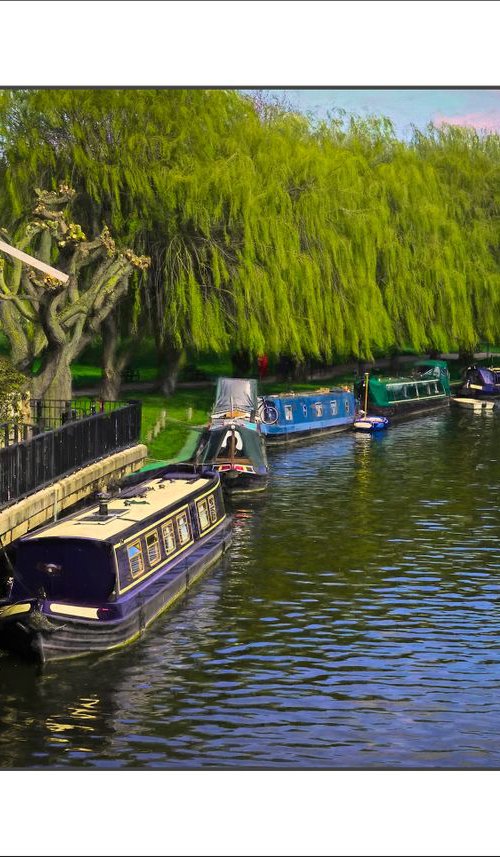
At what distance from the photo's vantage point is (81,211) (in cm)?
6116

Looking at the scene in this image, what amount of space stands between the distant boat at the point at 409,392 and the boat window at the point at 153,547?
140 ft

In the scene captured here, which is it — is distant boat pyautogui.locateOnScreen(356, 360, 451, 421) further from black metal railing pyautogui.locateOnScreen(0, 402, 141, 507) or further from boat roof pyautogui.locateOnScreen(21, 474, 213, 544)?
boat roof pyautogui.locateOnScreen(21, 474, 213, 544)

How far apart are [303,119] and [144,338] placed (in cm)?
1597

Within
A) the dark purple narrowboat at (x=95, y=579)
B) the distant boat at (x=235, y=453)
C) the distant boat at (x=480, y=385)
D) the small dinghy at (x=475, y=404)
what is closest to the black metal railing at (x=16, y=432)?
the dark purple narrowboat at (x=95, y=579)

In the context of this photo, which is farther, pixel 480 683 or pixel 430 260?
pixel 430 260

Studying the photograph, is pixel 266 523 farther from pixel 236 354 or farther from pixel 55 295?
pixel 236 354

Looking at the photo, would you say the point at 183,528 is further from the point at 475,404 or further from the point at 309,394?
the point at 475,404

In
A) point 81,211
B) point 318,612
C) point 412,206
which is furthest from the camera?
point 412,206

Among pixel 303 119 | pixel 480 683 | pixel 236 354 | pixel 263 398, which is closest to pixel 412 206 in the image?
pixel 303 119

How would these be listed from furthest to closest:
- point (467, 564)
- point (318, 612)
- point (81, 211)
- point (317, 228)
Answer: point (317, 228), point (81, 211), point (467, 564), point (318, 612)

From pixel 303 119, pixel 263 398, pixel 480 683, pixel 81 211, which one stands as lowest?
pixel 480 683

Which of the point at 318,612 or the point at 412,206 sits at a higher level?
the point at 412,206

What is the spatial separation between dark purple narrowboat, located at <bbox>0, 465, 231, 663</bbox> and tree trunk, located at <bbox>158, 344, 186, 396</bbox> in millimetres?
31827

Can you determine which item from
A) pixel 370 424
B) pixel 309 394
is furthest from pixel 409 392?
pixel 309 394
